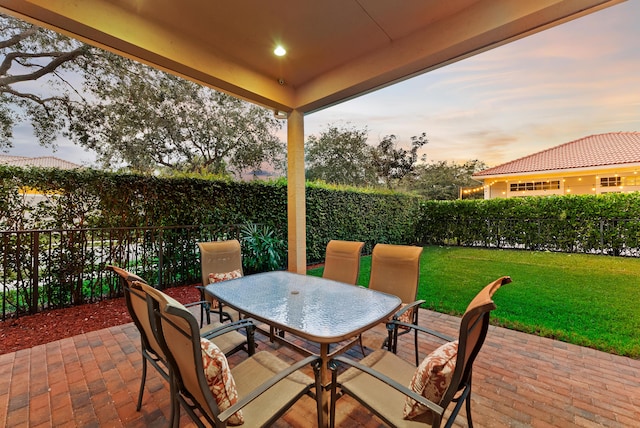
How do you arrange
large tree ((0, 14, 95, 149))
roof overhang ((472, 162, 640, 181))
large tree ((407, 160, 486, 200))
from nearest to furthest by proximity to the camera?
large tree ((0, 14, 95, 149)) < roof overhang ((472, 162, 640, 181)) < large tree ((407, 160, 486, 200))

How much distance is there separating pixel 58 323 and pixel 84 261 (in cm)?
93

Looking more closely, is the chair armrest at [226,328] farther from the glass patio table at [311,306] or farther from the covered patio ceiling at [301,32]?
the covered patio ceiling at [301,32]

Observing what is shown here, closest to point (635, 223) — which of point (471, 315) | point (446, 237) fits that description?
point (446, 237)

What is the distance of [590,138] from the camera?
11664mm

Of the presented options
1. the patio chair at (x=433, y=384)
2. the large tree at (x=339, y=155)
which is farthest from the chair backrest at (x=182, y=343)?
the large tree at (x=339, y=155)

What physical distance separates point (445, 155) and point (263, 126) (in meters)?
12.0

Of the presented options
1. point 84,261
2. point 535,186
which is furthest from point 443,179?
point 84,261

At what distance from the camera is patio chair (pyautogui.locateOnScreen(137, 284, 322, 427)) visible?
110 centimetres

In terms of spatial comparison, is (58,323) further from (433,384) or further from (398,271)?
(433,384)

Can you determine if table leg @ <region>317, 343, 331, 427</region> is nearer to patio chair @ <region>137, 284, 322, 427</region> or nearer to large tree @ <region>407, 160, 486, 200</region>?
patio chair @ <region>137, 284, 322, 427</region>

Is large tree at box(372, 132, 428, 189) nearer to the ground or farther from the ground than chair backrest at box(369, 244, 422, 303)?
farther from the ground

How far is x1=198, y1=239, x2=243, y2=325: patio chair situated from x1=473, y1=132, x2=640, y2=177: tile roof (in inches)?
461

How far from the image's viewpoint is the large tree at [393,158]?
48.8ft

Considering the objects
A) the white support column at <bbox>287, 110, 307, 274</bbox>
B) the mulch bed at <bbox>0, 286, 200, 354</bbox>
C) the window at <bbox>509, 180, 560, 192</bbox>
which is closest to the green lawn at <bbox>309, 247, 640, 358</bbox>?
the white support column at <bbox>287, 110, 307, 274</bbox>
